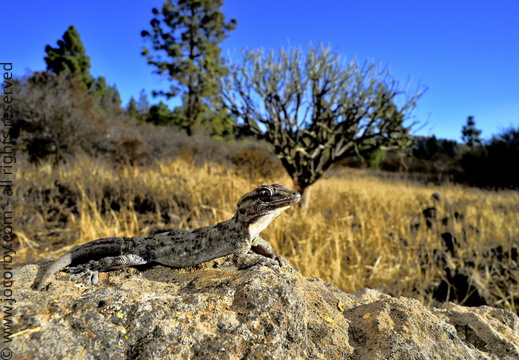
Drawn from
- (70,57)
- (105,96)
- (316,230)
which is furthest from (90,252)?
(105,96)

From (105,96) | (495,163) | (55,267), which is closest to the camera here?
(55,267)

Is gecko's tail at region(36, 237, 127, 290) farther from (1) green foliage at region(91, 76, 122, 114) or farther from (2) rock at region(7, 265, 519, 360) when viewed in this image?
(1) green foliage at region(91, 76, 122, 114)

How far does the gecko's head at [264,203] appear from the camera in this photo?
2.04 meters

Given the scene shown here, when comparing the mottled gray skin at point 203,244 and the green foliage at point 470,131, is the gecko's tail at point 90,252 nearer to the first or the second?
the mottled gray skin at point 203,244

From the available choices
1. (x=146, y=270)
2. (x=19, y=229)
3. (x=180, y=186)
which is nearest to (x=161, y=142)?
(x=180, y=186)

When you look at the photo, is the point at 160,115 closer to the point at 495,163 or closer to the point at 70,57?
the point at 70,57

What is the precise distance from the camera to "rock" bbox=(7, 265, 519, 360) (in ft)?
4.36

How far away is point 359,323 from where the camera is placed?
1.78 meters

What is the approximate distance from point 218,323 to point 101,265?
2.92 ft

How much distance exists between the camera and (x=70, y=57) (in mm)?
31938

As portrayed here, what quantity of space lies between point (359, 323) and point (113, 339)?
3.82 feet

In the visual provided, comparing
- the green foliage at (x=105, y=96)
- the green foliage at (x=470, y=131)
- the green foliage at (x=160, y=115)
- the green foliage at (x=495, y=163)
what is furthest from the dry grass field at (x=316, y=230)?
the green foliage at (x=470, y=131)

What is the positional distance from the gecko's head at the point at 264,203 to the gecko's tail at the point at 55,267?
1.00m

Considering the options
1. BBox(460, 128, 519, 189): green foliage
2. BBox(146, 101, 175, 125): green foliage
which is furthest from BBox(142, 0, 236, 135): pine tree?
BBox(460, 128, 519, 189): green foliage
